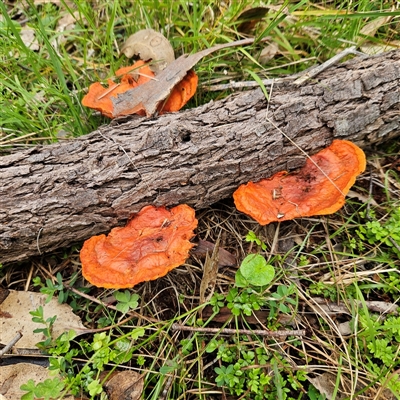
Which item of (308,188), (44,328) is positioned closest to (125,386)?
(44,328)

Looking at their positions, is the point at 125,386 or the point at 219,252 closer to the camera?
the point at 125,386

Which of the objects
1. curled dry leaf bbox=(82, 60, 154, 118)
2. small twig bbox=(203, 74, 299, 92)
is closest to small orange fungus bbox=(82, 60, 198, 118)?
curled dry leaf bbox=(82, 60, 154, 118)

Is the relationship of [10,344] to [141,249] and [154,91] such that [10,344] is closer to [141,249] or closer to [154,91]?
[141,249]

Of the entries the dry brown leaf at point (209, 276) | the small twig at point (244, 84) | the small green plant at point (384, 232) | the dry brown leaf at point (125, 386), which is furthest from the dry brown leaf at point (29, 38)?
the small green plant at point (384, 232)

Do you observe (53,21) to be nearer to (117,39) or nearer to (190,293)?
(117,39)

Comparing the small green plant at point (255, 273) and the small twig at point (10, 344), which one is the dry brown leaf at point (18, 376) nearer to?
the small twig at point (10, 344)
